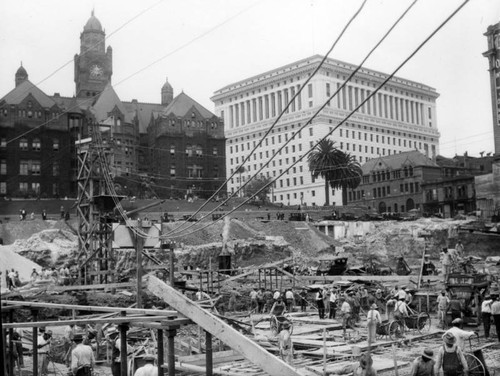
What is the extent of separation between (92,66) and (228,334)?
113073mm

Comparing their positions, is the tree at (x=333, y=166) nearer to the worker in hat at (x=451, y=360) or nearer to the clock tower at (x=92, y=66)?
the clock tower at (x=92, y=66)

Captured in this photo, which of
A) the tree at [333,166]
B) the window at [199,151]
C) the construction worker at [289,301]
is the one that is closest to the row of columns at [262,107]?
the window at [199,151]

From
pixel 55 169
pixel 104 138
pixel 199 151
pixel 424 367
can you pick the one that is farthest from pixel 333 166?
pixel 424 367

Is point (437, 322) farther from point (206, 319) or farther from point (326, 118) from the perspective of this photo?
point (326, 118)

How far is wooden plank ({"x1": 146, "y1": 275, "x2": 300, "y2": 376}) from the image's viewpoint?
6504 millimetres

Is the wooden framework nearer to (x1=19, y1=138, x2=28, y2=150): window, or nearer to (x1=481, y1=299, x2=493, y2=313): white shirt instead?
(x1=481, y1=299, x2=493, y2=313): white shirt

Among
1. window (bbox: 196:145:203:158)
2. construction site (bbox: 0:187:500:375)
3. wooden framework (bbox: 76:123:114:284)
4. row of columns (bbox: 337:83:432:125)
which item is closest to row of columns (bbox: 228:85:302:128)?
row of columns (bbox: 337:83:432:125)

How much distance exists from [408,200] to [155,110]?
156ft

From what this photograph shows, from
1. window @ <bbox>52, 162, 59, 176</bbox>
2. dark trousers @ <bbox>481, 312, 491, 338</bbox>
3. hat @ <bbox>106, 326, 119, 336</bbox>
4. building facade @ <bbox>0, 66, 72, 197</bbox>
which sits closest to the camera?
dark trousers @ <bbox>481, 312, 491, 338</bbox>

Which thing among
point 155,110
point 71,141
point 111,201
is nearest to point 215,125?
point 155,110

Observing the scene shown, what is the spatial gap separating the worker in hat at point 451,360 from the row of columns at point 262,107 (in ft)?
432

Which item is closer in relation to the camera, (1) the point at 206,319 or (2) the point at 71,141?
(1) the point at 206,319

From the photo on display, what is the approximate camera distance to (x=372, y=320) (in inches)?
761

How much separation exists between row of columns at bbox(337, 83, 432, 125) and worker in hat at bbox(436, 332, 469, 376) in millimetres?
131288
